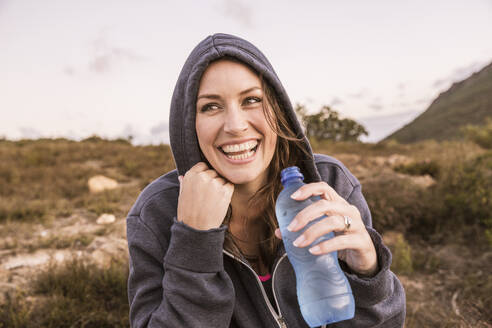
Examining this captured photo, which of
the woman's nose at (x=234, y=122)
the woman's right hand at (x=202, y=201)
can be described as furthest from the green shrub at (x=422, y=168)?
the woman's right hand at (x=202, y=201)

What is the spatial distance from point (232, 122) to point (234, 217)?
0.86 metres

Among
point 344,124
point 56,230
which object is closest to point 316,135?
point 344,124

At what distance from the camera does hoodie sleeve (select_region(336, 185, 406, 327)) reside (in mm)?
1529

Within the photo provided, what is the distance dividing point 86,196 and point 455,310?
737 centimetres

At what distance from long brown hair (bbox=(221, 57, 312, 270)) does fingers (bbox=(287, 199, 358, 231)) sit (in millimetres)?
732

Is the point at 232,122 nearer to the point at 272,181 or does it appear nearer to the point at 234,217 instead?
the point at 272,181

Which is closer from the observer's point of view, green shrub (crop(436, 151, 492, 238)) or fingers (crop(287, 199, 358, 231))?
fingers (crop(287, 199, 358, 231))

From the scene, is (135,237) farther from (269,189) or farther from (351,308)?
(351,308)

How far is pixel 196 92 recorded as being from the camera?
1.87 m

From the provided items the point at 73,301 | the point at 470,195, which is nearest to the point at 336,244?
the point at 73,301

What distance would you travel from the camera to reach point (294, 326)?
1.98 m

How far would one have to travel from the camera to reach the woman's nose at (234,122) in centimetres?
179

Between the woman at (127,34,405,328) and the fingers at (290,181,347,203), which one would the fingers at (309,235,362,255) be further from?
the fingers at (290,181,347,203)

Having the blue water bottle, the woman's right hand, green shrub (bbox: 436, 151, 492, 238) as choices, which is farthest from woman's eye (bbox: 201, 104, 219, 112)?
green shrub (bbox: 436, 151, 492, 238)
